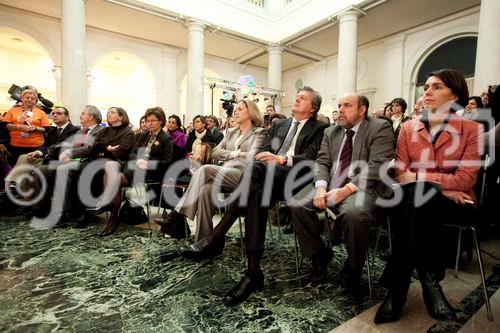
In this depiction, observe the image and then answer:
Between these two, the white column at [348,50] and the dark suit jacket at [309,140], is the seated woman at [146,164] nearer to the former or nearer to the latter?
the dark suit jacket at [309,140]

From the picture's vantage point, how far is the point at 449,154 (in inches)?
62.9

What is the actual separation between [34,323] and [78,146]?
2.46m

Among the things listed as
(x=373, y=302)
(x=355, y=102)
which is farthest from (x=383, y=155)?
(x=373, y=302)

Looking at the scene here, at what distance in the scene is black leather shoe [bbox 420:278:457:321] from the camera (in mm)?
1344

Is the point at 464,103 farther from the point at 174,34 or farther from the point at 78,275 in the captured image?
the point at 174,34

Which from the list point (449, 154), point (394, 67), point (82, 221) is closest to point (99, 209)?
point (82, 221)

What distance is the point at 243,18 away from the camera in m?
10.1

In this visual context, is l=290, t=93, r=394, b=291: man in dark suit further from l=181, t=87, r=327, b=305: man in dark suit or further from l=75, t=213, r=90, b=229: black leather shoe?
l=75, t=213, r=90, b=229: black leather shoe

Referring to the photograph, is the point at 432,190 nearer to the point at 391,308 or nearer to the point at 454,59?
the point at 391,308

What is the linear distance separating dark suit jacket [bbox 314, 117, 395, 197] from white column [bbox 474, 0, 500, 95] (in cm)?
505

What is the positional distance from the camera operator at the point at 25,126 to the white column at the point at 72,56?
3099 mm

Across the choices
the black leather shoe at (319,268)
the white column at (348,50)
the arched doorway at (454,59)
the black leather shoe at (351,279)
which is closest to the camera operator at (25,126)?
the black leather shoe at (319,268)

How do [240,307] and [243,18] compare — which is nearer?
[240,307]

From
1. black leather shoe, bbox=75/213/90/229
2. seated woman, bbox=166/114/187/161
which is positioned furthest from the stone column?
black leather shoe, bbox=75/213/90/229
